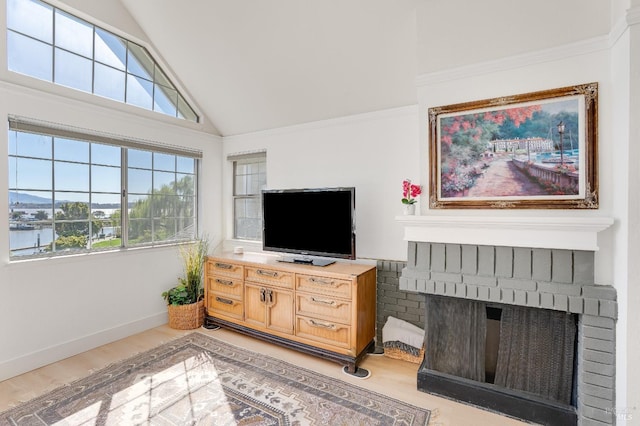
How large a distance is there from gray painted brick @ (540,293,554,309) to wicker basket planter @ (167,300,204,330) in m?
3.21

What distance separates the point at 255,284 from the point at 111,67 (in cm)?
265

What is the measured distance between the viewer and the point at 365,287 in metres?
2.78

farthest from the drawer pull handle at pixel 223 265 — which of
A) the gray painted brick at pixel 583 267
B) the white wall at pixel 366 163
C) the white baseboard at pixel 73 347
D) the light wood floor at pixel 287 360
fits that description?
the gray painted brick at pixel 583 267

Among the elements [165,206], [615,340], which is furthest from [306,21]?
[615,340]

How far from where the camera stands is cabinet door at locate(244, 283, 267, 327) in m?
3.12

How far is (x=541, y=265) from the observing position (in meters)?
2.00

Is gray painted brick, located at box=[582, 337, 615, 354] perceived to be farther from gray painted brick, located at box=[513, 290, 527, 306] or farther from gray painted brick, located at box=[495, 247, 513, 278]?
gray painted brick, located at box=[495, 247, 513, 278]

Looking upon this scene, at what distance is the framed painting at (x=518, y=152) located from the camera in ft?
6.31

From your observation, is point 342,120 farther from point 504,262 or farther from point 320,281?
point 504,262

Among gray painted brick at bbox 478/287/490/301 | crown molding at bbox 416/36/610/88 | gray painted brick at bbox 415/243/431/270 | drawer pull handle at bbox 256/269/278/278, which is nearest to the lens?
crown molding at bbox 416/36/610/88

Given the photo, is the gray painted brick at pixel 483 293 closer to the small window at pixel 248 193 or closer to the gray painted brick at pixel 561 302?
the gray painted brick at pixel 561 302

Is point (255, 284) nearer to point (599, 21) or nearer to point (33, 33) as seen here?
point (33, 33)

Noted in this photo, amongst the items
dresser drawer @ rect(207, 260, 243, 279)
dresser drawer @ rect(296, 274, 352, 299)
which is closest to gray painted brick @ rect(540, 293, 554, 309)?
dresser drawer @ rect(296, 274, 352, 299)

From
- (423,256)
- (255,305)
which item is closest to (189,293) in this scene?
(255,305)
